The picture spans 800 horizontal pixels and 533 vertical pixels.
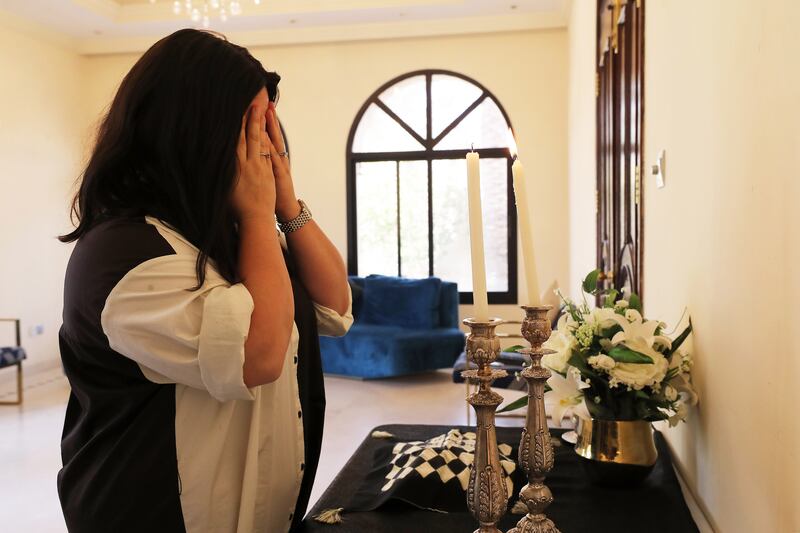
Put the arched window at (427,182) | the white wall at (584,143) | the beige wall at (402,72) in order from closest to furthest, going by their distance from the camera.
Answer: the white wall at (584,143), the beige wall at (402,72), the arched window at (427,182)

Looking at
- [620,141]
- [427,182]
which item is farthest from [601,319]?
[427,182]

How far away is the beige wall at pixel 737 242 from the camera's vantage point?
816mm

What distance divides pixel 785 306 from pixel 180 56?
887 mm

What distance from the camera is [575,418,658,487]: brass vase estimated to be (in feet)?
3.92

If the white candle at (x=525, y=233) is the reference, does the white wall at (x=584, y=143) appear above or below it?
above

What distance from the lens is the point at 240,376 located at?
3.18 ft

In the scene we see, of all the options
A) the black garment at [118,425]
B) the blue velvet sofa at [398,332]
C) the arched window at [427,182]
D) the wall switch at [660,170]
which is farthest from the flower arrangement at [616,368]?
the arched window at [427,182]

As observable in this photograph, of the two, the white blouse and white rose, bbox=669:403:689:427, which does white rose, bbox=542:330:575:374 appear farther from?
the white blouse

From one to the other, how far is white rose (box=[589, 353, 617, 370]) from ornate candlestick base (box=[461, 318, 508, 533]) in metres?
0.42

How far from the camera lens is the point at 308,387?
1259mm

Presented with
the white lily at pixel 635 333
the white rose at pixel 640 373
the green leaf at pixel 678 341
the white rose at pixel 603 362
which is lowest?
the white rose at pixel 640 373

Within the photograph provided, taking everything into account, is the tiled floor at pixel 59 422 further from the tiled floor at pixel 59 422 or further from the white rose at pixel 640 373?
the white rose at pixel 640 373

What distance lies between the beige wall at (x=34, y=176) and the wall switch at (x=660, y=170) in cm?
549

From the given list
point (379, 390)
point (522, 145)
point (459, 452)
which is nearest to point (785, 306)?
point (459, 452)
